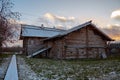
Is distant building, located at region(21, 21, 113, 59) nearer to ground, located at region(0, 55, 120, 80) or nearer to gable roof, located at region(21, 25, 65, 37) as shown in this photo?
gable roof, located at region(21, 25, 65, 37)

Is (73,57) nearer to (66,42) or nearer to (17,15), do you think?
(66,42)

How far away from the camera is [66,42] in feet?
78.6

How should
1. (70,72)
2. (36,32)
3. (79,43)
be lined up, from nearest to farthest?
(70,72), (79,43), (36,32)

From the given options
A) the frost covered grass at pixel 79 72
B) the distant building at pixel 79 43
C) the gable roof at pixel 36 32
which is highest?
the gable roof at pixel 36 32

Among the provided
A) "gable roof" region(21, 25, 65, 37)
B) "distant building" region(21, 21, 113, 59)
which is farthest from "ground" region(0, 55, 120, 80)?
"gable roof" region(21, 25, 65, 37)

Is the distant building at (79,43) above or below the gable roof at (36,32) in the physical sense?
below

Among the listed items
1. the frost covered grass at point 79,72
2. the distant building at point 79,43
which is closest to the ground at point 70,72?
the frost covered grass at point 79,72

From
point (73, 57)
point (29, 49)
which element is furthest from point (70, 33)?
point (29, 49)

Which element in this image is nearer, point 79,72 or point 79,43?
point 79,72

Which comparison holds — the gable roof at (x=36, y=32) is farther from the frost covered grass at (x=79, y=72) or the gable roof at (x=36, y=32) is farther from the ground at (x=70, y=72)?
the frost covered grass at (x=79, y=72)

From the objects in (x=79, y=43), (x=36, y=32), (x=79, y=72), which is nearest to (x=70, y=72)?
(x=79, y=72)

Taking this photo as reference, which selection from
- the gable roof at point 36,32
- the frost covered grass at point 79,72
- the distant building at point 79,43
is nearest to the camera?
the frost covered grass at point 79,72

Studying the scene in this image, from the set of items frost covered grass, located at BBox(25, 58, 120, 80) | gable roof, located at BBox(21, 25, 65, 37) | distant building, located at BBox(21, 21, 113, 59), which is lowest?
frost covered grass, located at BBox(25, 58, 120, 80)

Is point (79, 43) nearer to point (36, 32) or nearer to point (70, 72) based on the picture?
point (36, 32)
